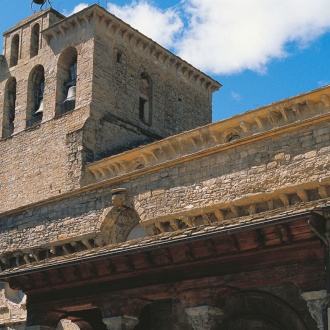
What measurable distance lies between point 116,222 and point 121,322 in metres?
7.62

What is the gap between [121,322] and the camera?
11578 millimetres

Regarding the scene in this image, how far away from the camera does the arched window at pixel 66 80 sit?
25.4 m

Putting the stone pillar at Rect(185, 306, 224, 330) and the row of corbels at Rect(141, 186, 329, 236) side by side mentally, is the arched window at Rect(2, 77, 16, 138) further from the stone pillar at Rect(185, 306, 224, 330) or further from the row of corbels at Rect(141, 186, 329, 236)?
the stone pillar at Rect(185, 306, 224, 330)

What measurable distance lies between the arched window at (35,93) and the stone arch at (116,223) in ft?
28.6

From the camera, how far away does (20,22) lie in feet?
94.2

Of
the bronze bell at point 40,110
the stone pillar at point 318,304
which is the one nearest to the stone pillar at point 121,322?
the stone pillar at point 318,304

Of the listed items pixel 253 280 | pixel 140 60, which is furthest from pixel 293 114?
pixel 140 60

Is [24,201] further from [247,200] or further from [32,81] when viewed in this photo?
[247,200]

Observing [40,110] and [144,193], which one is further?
[40,110]

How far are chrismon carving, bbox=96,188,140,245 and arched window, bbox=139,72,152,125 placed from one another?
8.05m

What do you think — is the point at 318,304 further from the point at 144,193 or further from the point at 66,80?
the point at 66,80

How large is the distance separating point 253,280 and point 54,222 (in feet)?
36.1

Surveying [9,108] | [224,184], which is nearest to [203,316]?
[224,184]

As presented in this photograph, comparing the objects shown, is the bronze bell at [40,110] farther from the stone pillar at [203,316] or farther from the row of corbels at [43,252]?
the stone pillar at [203,316]
